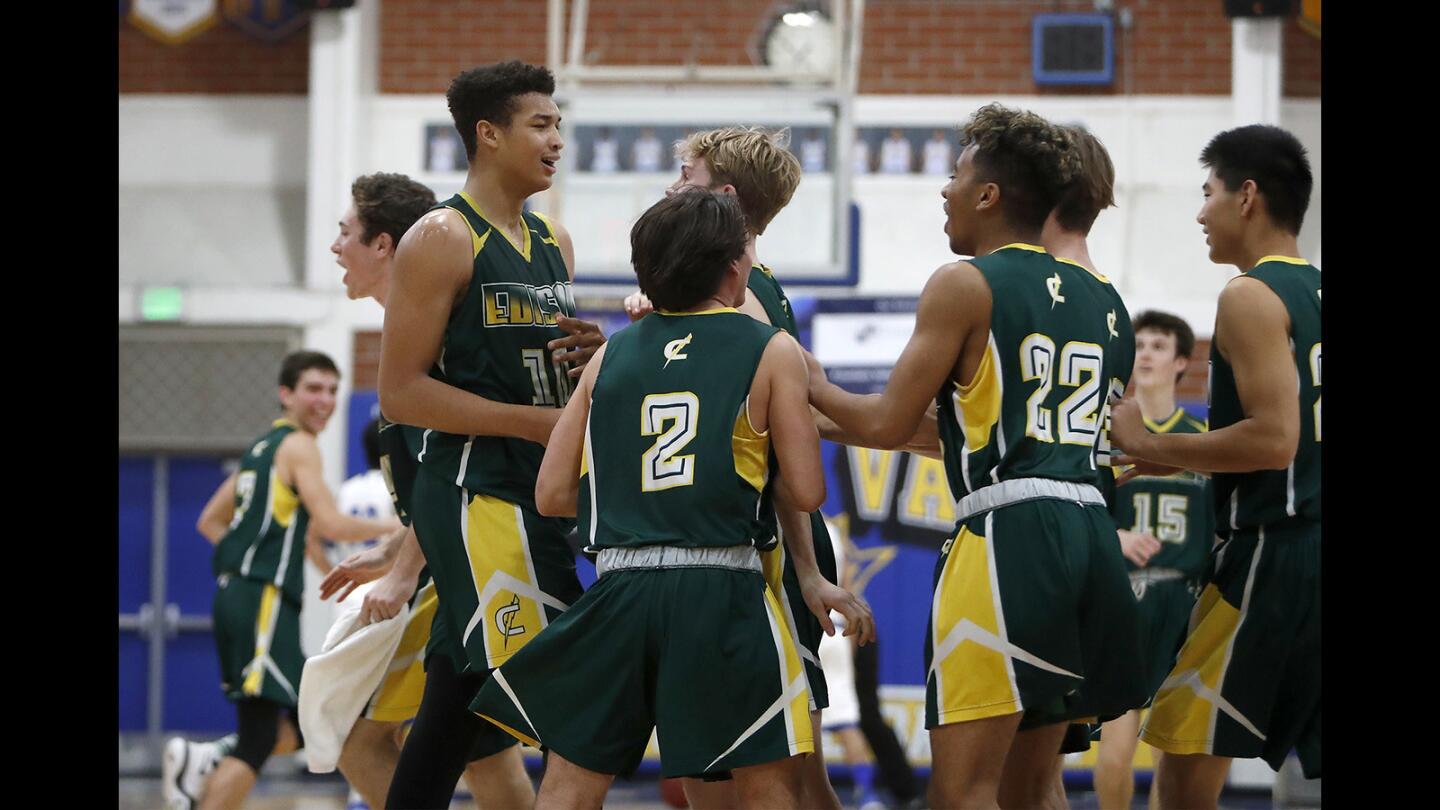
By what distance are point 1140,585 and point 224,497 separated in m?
4.26

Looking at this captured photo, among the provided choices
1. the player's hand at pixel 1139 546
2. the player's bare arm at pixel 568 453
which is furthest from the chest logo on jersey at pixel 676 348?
→ the player's hand at pixel 1139 546

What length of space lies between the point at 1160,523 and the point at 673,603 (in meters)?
3.95

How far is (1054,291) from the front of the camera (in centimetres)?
345

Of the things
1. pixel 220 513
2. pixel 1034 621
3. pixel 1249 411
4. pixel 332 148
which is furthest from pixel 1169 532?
pixel 332 148

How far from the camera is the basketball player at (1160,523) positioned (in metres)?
6.49

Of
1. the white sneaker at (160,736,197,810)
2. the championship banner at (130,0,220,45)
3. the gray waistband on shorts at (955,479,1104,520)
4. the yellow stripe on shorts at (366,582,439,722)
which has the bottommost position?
the white sneaker at (160,736,197,810)

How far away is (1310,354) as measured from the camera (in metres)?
3.76

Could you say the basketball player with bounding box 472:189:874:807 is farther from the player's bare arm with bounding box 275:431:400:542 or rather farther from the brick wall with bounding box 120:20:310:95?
the brick wall with bounding box 120:20:310:95

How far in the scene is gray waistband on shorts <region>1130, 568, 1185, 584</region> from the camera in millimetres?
6605

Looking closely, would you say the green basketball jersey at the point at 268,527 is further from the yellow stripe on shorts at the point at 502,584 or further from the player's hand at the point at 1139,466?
the player's hand at the point at 1139,466

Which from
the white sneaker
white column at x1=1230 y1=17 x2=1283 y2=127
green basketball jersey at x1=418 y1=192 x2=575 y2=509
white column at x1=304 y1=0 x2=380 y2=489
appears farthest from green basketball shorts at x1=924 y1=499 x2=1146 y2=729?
white column at x1=304 y1=0 x2=380 y2=489

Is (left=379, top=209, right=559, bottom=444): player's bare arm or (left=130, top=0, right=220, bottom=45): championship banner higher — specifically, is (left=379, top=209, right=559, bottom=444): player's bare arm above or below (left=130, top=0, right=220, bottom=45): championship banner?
Answer: below

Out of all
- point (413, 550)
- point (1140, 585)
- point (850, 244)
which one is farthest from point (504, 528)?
point (850, 244)

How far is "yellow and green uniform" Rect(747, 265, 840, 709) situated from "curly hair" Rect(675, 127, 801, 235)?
15cm
